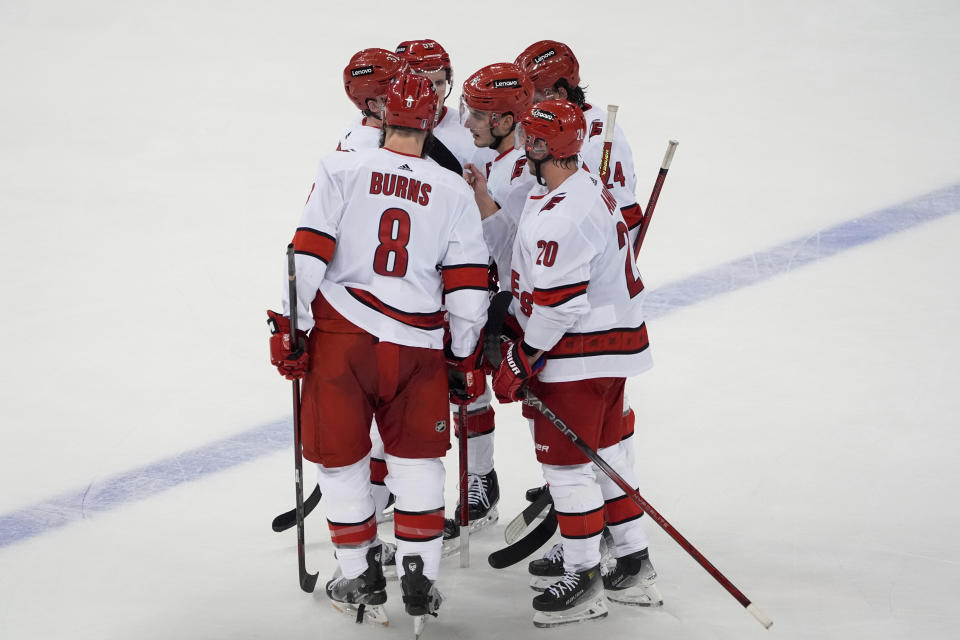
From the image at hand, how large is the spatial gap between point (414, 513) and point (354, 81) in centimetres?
130

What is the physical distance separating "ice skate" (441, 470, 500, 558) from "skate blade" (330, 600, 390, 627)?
20.9 inches

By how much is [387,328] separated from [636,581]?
1.08 meters

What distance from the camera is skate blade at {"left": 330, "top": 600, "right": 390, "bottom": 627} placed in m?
3.14

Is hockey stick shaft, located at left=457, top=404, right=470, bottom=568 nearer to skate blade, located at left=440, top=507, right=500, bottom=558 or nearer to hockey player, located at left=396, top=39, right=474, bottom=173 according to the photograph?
skate blade, located at left=440, top=507, right=500, bottom=558

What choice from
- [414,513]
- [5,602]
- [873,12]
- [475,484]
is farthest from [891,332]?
[873,12]

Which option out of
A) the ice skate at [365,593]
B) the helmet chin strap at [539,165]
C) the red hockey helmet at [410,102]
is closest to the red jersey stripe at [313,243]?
the red hockey helmet at [410,102]

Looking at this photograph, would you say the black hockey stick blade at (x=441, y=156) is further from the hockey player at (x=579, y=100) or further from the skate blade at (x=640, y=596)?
the skate blade at (x=640, y=596)

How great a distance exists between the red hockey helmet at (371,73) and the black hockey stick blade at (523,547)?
1.43m

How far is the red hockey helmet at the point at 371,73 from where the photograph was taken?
332cm

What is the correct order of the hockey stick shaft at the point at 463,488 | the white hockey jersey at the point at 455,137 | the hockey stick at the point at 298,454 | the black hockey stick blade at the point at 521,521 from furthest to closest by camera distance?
the white hockey jersey at the point at 455,137 < the black hockey stick blade at the point at 521,521 < the hockey stick shaft at the point at 463,488 < the hockey stick at the point at 298,454

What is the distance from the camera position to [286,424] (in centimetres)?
423

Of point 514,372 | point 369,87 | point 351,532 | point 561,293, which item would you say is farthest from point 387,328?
point 369,87

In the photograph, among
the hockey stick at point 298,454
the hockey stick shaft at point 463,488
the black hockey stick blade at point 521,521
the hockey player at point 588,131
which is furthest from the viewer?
the black hockey stick blade at point 521,521

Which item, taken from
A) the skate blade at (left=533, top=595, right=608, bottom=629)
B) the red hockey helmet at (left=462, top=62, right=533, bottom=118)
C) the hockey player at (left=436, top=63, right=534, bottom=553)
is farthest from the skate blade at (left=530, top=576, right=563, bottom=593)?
the red hockey helmet at (left=462, top=62, right=533, bottom=118)
